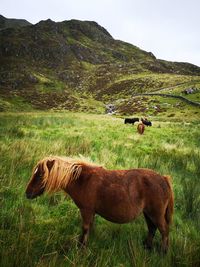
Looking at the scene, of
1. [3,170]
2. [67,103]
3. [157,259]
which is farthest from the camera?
[67,103]

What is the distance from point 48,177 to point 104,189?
769mm

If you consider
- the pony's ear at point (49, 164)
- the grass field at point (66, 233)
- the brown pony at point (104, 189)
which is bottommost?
the grass field at point (66, 233)

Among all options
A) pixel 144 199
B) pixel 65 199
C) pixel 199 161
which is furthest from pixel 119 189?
pixel 199 161

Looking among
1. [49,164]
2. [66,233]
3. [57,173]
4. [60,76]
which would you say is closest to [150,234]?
[66,233]

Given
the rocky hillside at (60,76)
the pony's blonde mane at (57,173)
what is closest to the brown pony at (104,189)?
the pony's blonde mane at (57,173)

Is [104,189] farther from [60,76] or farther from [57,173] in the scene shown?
[60,76]

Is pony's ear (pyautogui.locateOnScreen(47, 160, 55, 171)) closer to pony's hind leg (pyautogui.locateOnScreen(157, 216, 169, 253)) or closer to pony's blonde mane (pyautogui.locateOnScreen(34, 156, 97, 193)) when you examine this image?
pony's blonde mane (pyautogui.locateOnScreen(34, 156, 97, 193))

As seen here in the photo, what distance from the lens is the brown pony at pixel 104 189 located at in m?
3.63

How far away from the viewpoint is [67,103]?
3381 inches

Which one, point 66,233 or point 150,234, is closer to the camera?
point 150,234

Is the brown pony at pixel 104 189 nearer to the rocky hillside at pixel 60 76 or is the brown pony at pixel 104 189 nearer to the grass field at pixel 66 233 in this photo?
the grass field at pixel 66 233

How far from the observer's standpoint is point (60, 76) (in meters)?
143

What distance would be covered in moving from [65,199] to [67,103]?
81542 mm

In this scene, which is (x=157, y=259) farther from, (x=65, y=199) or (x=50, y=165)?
(x=65, y=199)
